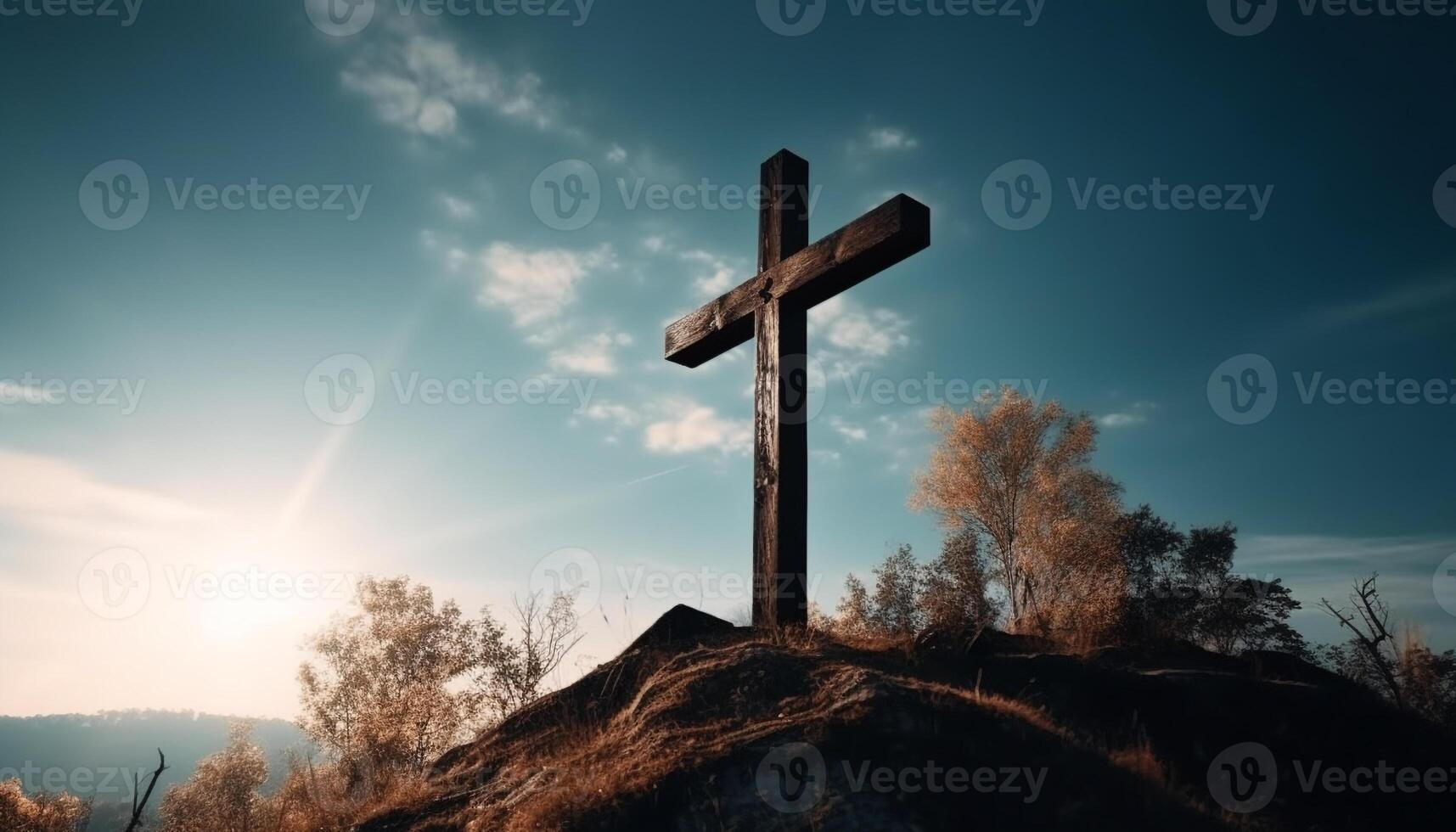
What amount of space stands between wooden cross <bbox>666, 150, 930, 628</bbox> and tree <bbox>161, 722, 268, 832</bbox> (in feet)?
117

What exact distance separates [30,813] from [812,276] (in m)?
34.9

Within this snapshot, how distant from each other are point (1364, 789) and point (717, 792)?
12.9 feet

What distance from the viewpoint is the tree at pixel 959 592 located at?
22.4 feet

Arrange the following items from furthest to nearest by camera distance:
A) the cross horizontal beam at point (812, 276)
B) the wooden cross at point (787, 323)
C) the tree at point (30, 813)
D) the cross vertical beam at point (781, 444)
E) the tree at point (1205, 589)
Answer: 1. the tree at point (30, 813)
2. the tree at point (1205, 589)
3. the cross vertical beam at point (781, 444)
4. the wooden cross at point (787, 323)
5. the cross horizontal beam at point (812, 276)

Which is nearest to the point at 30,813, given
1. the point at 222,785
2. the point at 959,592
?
the point at 222,785

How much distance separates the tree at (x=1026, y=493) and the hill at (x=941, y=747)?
15.4 meters

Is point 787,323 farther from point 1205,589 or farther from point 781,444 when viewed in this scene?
point 1205,589

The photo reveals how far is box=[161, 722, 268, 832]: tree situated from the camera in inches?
1305

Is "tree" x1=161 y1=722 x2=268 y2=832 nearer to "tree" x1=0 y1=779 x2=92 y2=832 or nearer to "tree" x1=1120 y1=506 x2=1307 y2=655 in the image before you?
"tree" x1=0 y1=779 x2=92 y2=832

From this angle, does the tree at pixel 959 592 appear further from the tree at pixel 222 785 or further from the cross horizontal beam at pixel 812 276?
the tree at pixel 222 785

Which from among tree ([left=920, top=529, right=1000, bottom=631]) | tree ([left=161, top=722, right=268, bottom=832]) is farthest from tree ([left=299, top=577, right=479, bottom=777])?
tree ([left=920, top=529, right=1000, bottom=631])

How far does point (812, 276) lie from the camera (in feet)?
21.4

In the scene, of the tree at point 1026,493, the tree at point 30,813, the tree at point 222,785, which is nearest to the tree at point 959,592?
the tree at point 1026,493

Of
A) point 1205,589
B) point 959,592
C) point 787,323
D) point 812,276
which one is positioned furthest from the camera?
point 1205,589
